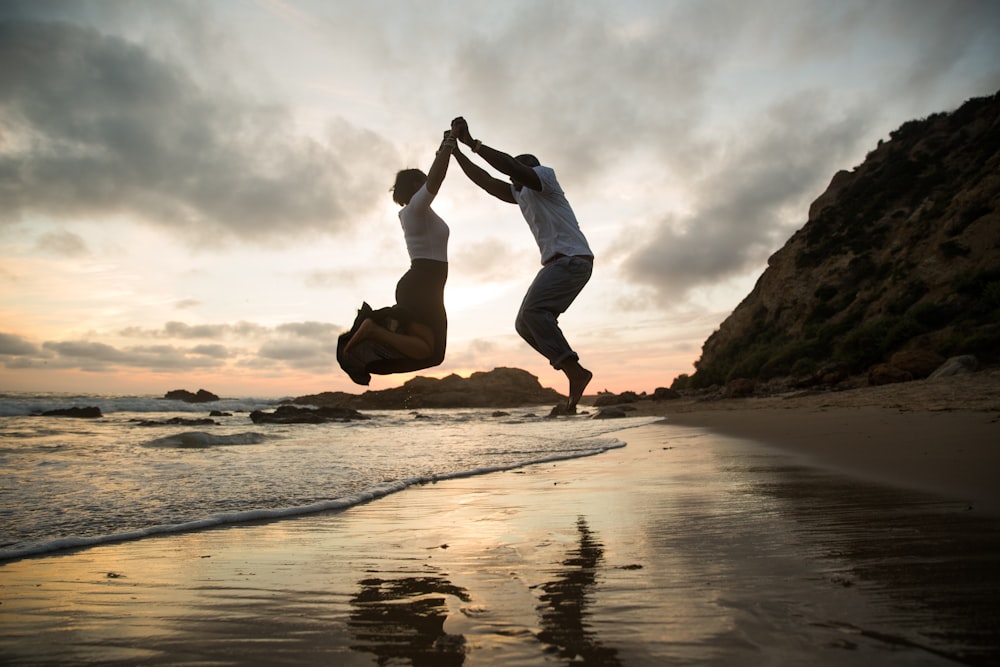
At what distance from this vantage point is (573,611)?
1.97m

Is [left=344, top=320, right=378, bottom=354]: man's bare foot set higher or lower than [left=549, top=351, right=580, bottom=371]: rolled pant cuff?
higher

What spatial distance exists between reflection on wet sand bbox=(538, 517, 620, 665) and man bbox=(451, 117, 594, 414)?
8.78 ft

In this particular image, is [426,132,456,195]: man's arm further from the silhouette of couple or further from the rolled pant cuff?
the rolled pant cuff

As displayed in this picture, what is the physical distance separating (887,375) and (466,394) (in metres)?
54.1

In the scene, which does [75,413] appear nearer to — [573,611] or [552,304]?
[552,304]

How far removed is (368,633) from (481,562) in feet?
2.72

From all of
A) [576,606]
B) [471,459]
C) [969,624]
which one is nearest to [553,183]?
[471,459]

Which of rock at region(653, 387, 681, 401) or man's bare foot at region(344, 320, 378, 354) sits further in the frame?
rock at region(653, 387, 681, 401)

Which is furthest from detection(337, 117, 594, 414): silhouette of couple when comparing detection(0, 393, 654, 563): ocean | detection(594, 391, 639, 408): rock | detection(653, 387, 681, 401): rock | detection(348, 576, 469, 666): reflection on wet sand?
detection(594, 391, 639, 408): rock

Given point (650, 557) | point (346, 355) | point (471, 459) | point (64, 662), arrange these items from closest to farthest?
1. point (64, 662)
2. point (650, 557)
3. point (346, 355)
4. point (471, 459)

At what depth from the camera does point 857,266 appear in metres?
29.2

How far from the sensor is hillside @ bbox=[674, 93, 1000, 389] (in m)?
19.3

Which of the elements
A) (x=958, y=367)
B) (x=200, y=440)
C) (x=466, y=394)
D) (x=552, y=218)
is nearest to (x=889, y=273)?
(x=958, y=367)

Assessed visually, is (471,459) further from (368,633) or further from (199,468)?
(368,633)
